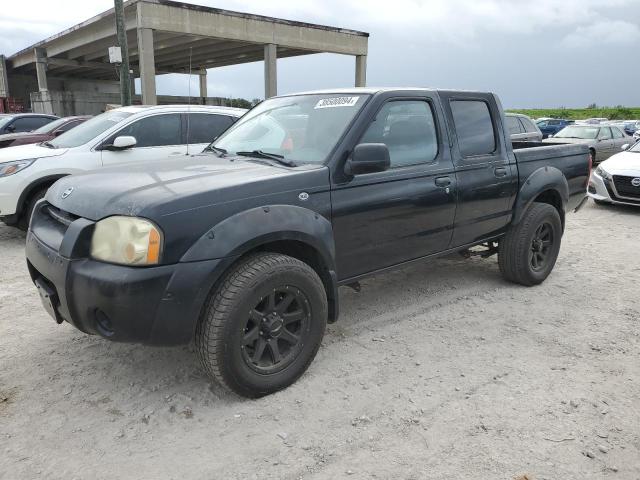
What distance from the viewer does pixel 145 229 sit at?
8.53 ft

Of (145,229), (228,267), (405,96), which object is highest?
(405,96)

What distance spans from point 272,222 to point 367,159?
75cm

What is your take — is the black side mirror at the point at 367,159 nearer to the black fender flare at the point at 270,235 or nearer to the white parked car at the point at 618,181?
the black fender flare at the point at 270,235

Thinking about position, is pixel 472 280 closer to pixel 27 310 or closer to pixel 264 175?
pixel 264 175

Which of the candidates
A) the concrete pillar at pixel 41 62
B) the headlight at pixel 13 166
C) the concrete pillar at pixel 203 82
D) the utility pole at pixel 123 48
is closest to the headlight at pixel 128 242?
the headlight at pixel 13 166

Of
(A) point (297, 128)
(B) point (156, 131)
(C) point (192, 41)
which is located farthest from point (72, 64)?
(A) point (297, 128)

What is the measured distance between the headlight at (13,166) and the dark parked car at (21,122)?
23.4ft

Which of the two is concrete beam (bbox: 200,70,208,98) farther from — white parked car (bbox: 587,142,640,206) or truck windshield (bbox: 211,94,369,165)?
truck windshield (bbox: 211,94,369,165)

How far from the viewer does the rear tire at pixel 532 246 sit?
484 centimetres

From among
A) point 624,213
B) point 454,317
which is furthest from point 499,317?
point 624,213

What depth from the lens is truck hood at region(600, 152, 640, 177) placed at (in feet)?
31.0

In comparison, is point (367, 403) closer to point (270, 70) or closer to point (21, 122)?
point (21, 122)

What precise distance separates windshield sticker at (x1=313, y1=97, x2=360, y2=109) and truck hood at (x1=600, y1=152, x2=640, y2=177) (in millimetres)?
7816

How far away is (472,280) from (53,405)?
389 centimetres
